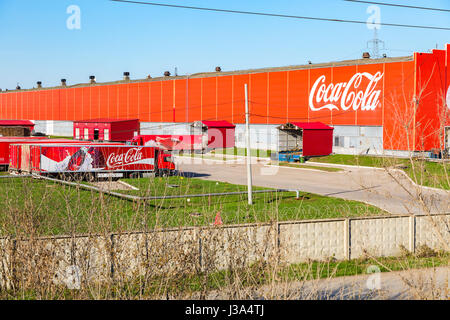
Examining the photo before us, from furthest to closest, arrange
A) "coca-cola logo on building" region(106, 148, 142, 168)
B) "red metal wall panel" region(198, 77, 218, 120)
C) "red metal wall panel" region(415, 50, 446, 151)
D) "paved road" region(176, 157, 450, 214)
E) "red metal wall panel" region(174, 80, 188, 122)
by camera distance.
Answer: "red metal wall panel" region(174, 80, 188, 122) < "red metal wall panel" region(198, 77, 218, 120) < "red metal wall panel" region(415, 50, 446, 151) < "coca-cola logo on building" region(106, 148, 142, 168) < "paved road" region(176, 157, 450, 214)

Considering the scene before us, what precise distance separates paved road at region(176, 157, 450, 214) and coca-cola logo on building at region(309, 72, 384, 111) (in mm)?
10239

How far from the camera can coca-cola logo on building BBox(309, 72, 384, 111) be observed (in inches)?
2055

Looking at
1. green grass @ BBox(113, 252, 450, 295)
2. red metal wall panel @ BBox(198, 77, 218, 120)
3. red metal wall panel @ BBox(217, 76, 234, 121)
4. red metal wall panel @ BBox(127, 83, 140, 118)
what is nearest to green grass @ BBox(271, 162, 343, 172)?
red metal wall panel @ BBox(217, 76, 234, 121)

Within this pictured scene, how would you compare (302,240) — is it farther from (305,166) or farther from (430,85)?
(430,85)

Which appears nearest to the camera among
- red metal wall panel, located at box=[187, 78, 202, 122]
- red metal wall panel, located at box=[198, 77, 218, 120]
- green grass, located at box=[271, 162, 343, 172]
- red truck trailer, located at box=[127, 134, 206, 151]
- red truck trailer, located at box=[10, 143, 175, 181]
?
red truck trailer, located at box=[10, 143, 175, 181]

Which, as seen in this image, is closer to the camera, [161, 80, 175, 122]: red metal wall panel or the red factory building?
the red factory building

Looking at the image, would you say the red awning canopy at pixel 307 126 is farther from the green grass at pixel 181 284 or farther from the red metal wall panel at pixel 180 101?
the green grass at pixel 181 284

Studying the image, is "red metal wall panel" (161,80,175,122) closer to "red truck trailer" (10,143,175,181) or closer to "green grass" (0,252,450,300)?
"red truck trailer" (10,143,175,181)

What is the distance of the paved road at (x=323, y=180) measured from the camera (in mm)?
29186

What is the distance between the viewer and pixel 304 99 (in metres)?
58.4

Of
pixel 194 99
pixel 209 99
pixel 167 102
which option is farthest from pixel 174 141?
pixel 167 102

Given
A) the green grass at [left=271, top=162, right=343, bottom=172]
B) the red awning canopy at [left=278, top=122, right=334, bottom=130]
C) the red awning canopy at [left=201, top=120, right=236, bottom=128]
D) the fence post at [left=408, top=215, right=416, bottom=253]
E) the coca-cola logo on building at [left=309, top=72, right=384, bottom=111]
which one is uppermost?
the coca-cola logo on building at [left=309, top=72, right=384, bottom=111]

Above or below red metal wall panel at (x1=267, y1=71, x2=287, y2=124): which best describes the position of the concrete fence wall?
below

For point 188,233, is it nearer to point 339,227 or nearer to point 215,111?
point 339,227
